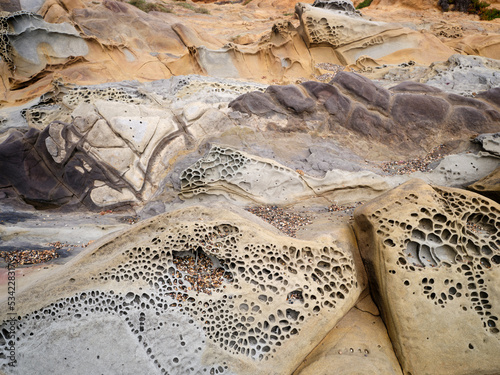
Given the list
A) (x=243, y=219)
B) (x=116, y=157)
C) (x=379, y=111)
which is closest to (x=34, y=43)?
(x=116, y=157)

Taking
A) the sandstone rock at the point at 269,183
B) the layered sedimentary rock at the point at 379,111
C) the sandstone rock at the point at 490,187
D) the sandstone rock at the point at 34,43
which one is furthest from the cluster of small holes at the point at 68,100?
the sandstone rock at the point at 490,187

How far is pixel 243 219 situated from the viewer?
253 cm

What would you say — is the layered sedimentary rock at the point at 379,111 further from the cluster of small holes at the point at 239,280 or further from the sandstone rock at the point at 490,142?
the cluster of small holes at the point at 239,280

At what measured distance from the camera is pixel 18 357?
1.89 metres

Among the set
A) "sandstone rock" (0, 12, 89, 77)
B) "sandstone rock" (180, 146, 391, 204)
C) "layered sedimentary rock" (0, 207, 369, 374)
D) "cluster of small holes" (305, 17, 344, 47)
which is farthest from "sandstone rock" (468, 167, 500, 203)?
"sandstone rock" (0, 12, 89, 77)

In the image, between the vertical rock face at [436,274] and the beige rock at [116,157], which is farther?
the beige rock at [116,157]

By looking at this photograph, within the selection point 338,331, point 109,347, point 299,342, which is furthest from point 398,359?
point 109,347

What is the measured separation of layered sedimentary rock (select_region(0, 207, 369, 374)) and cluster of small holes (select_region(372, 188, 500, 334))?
40 cm

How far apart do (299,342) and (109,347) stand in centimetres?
111

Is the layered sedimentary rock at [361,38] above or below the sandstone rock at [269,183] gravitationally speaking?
above

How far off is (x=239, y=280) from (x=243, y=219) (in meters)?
0.49

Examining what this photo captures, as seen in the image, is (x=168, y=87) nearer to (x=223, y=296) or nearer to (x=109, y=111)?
(x=109, y=111)

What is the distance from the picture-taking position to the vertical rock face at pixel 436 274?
80.9 inches

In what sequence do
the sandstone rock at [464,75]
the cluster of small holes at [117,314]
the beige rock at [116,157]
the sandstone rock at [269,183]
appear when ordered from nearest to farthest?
1. the cluster of small holes at [117,314]
2. the sandstone rock at [269,183]
3. the beige rock at [116,157]
4. the sandstone rock at [464,75]
